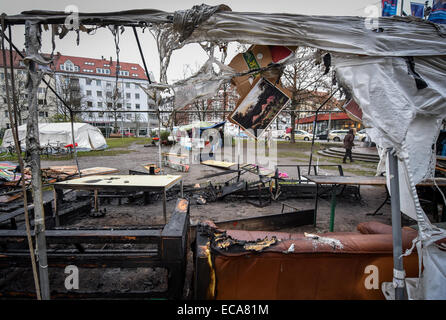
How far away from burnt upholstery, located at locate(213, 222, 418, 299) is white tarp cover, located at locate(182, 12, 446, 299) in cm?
34

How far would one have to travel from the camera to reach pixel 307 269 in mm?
2139

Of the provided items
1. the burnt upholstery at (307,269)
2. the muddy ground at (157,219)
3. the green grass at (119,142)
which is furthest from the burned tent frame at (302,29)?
the green grass at (119,142)

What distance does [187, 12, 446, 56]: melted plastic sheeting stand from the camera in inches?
80.8

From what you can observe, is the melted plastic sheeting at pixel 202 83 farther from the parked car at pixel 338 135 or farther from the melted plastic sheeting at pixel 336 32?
the parked car at pixel 338 135

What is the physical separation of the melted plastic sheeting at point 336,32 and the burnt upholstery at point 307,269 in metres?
1.99

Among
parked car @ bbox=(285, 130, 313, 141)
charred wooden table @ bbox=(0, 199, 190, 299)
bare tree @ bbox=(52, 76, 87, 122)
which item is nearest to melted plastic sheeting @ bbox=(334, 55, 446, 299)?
charred wooden table @ bbox=(0, 199, 190, 299)

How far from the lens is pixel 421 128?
2.23 m

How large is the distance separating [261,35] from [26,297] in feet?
12.7

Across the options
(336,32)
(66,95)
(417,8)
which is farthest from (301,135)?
(336,32)

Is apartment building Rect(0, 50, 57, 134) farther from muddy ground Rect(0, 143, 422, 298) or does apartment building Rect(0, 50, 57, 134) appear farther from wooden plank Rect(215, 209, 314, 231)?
wooden plank Rect(215, 209, 314, 231)

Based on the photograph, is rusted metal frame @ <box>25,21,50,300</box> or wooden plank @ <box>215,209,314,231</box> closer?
rusted metal frame @ <box>25,21,50,300</box>

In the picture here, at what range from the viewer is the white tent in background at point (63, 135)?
17.8m

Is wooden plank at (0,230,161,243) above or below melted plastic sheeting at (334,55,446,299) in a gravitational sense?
below

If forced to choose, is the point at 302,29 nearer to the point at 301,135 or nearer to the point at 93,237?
the point at 93,237
